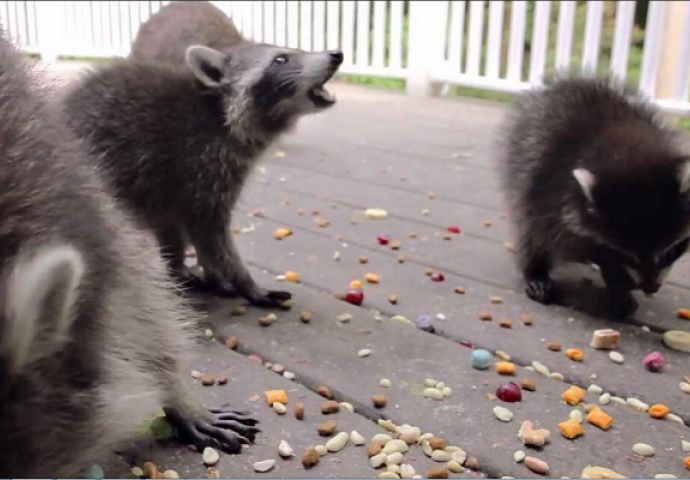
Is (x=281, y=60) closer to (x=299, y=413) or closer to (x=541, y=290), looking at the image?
(x=541, y=290)

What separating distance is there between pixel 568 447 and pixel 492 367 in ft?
1.42

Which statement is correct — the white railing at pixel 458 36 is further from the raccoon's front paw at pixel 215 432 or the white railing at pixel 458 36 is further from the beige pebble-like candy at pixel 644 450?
the raccoon's front paw at pixel 215 432

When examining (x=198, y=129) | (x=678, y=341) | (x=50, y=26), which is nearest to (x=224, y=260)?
(x=198, y=129)

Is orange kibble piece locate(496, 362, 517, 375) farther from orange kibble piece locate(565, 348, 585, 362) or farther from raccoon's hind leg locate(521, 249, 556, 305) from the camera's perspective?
raccoon's hind leg locate(521, 249, 556, 305)

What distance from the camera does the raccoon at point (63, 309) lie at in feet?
3.75

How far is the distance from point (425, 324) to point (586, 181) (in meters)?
0.68

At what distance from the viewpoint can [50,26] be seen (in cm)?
1024

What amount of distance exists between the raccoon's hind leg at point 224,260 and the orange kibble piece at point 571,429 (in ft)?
3.68

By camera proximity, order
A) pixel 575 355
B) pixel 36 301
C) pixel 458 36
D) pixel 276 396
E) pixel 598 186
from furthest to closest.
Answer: pixel 458 36 < pixel 598 186 < pixel 575 355 < pixel 276 396 < pixel 36 301

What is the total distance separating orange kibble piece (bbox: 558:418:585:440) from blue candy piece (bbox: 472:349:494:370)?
36 cm

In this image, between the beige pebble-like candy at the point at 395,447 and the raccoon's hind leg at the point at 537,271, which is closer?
the beige pebble-like candy at the point at 395,447

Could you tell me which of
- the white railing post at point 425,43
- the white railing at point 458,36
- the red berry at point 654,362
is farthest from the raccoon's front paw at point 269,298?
the white railing post at point 425,43

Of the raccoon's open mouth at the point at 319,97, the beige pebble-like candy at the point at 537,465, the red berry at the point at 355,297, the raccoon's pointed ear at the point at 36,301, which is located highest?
the raccoon's pointed ear at the point at 36,301

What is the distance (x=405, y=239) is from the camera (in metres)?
3.54
